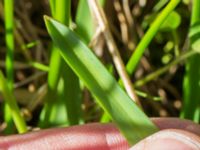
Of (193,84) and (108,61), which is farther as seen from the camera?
(108,61)

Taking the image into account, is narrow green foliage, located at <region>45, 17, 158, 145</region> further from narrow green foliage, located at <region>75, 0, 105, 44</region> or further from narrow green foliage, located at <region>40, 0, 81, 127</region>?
narrow green foliage, located at <region>75, 0, 105, 44</region>

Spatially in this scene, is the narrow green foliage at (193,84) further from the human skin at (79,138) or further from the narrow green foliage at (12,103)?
the narrow green foliage at (12,103)

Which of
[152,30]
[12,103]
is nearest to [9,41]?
[12,103]

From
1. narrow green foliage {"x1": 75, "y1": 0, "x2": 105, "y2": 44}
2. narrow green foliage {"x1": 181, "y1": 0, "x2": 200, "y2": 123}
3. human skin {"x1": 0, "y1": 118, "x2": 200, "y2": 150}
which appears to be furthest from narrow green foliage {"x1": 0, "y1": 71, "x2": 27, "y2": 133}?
narrow green foliage {"x1": 181, "y1": 0, "x2": 200, "y2": 123}

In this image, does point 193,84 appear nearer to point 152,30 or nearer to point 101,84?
point 152,30

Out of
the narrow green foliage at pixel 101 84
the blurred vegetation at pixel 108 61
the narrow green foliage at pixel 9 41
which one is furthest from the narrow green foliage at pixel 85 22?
the narrow green foliage at pixel 101 84
